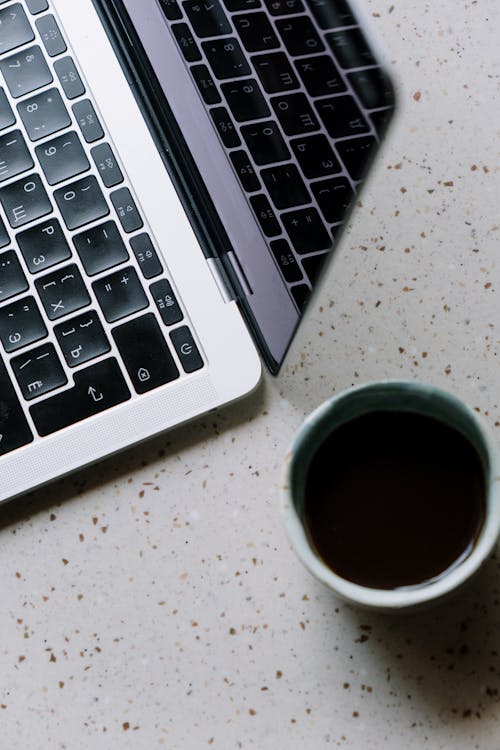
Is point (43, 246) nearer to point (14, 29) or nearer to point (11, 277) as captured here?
point (11, 277)

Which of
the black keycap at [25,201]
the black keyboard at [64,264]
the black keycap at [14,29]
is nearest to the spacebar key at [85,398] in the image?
the black keyboard at [64,264]

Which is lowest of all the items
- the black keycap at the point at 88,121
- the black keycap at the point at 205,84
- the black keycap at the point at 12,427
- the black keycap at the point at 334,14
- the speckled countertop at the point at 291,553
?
the speckled countertop at the point at 291,553

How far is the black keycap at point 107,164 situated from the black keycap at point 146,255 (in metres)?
0.04

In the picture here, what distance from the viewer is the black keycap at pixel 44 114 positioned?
542 mm

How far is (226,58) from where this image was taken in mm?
452

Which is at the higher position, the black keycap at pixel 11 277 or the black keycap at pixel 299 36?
the black keycap at pixel 299 36

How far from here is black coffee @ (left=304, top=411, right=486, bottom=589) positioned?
1.42 feet

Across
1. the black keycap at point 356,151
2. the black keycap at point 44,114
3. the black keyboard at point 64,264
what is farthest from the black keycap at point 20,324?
the black keycap at point 356,151

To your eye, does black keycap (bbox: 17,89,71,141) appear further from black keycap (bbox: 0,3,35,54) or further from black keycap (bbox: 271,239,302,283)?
black keycap (bbox: 271,239,302,283)

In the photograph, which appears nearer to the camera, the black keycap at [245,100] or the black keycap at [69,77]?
the black keycap at [245,100]

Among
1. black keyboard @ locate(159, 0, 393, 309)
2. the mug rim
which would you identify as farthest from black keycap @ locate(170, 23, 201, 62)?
the mug rim

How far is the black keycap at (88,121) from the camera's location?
538 mm

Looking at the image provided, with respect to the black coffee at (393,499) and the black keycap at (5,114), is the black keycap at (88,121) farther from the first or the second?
the black coffee at (393,499)

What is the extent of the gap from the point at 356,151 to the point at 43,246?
216mm
